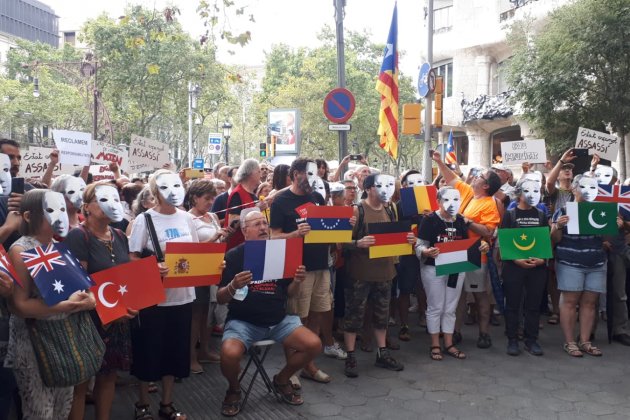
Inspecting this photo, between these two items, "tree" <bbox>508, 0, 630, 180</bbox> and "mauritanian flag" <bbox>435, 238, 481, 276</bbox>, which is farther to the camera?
"tree" <bbox>508, 0, 630, 180</bbox>

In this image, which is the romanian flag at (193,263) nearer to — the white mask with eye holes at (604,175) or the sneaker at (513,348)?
the sneaker at (513,348)

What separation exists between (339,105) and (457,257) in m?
3.91

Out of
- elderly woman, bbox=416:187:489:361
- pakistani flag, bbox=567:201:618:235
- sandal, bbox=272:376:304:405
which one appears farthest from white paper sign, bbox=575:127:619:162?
sandal, bbox=272:376:304:405

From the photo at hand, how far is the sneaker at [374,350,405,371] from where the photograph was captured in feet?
19.0

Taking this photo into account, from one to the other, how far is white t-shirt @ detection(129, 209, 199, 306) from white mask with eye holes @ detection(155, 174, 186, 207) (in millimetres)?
159

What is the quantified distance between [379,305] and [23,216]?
135 inches

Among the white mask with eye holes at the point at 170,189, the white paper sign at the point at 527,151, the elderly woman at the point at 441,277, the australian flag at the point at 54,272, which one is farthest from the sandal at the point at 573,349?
the australian flag at the point at 54,272

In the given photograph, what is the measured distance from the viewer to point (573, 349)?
620cm

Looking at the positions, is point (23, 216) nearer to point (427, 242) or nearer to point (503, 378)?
point (427, 242)

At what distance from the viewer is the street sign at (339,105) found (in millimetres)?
8969

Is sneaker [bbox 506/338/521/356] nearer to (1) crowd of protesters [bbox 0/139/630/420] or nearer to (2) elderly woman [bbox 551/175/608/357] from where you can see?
(1) crowd of protesters [bbox 0/139/630/420]

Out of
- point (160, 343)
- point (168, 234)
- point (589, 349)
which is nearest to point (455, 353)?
point (589, 349)

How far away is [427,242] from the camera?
19.8ft

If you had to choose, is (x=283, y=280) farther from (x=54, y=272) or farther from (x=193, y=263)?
(x=54, y=272)
